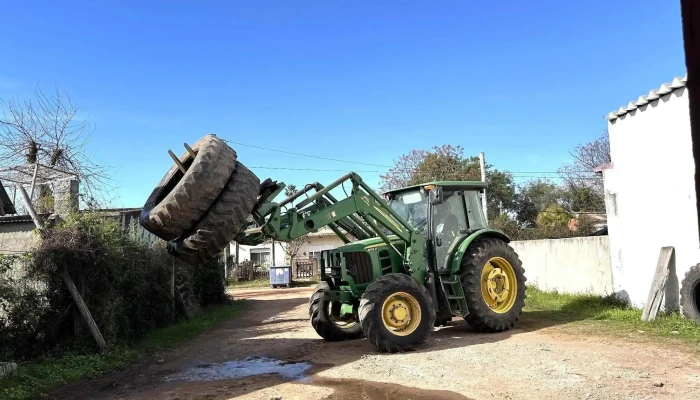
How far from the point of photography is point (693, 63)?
1010 millimetres

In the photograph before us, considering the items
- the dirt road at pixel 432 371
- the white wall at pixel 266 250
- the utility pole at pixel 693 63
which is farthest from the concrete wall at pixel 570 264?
the white wall at pixel 266 250

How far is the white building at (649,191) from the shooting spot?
9.65 meters

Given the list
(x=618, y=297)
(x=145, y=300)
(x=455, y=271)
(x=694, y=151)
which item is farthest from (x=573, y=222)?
(x=694, y=151)

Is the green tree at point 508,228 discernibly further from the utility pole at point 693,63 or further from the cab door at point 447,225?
the utility pole at point 693,63

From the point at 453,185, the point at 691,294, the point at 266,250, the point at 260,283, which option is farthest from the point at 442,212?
the point at 266,250

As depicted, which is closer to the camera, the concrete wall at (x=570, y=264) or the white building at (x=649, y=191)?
the white building at (x=649, y=191)

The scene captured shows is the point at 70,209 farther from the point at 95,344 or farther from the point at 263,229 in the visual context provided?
the point at 263,229

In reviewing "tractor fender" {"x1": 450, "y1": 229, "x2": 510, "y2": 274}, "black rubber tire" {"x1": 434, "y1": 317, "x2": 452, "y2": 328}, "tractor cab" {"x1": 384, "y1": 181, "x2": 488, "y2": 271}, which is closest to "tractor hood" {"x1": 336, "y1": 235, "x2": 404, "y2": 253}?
"tractor cab" {"x1": 384, "y1": 181, "x2": 488, "y2": 271}

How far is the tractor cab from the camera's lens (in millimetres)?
9656

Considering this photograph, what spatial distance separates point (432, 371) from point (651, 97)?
22.9 feet

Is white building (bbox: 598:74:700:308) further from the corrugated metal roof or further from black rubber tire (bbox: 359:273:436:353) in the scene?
black rubber tire (bbox: 359:273:436:353)

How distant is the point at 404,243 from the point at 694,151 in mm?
8646

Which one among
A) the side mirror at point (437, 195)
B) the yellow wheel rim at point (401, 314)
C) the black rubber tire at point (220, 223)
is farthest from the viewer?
the side mirror at point (437, 195)

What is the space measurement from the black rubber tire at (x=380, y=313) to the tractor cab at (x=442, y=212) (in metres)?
1.15
